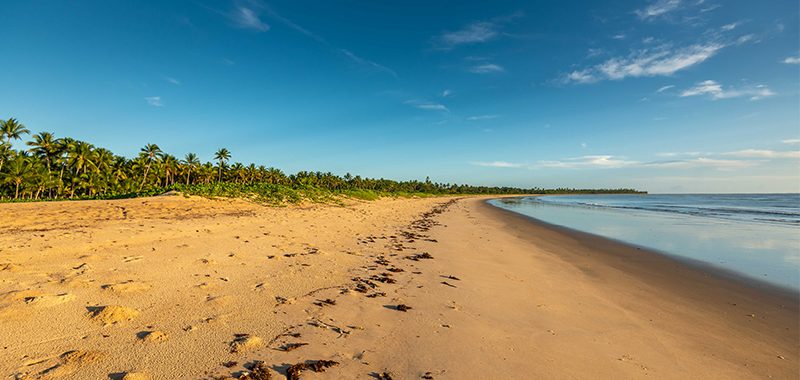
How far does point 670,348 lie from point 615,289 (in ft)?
11.9

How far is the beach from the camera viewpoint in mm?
3969

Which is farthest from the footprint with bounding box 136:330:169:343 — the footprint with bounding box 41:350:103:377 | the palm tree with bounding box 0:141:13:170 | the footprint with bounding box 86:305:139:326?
the palm tree with bounding box 0:141:13:170

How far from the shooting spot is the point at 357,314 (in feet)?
18.2

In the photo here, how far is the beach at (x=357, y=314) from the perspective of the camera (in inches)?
156

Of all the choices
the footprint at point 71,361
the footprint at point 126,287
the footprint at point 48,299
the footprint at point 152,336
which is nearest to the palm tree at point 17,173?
the footprint at point 126,287

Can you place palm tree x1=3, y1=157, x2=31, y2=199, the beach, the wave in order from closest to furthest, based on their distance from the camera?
the beach, the wave, palm tree x1=3, y1=157, x2=31, y2=199

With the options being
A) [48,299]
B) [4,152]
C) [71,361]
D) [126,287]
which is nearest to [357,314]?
[71,361]

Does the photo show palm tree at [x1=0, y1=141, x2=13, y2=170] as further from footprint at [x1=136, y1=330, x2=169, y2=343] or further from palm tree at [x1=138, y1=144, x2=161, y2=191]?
footprint at [x1=136, y1=330, x2=169, y2=343]

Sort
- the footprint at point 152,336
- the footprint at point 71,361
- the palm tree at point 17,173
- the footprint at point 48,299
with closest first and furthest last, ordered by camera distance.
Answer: the footprint at point 71,361 → the footprint at point 152,336 → the footprint at point 48,299 → the palm tree at point 17,173

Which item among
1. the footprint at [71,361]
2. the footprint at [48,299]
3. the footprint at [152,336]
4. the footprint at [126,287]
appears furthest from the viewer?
the footprint at [126,287]

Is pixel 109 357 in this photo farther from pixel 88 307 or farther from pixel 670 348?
pixel 670 348

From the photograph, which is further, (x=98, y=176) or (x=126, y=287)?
(x=98, y=176)

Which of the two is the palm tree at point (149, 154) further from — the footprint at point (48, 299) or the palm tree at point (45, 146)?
the footprint at point (48, 299)

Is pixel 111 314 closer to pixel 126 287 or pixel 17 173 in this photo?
pixel 126 287
